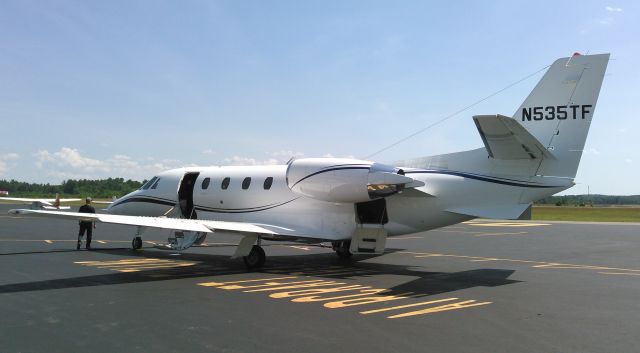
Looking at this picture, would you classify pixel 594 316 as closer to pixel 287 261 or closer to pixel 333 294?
pixel 333 294

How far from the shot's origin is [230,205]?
1764 cm

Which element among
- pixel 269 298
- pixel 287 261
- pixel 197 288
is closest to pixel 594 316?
pixel 269 298

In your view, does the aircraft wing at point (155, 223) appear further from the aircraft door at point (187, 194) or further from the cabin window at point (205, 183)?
the aircraft door at point (187, 194)

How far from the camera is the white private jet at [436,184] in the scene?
12.6m

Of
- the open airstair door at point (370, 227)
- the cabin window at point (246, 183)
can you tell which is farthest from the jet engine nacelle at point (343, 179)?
the cabin window at point (246, 183)

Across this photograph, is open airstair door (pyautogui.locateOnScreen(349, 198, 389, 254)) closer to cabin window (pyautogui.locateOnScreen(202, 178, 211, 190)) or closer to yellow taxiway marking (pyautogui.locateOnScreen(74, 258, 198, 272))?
yellow taxiway marking (pyautogui.locateOnScreen(74, 258, 198, 272))

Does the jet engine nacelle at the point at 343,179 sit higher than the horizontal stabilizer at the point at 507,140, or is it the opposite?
the horizontal stabilizer at the point at 507,140

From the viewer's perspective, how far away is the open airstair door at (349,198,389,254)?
14.3 metres

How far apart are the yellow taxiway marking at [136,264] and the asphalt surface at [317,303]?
51mm

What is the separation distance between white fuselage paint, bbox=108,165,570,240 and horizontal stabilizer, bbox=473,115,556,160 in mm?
A: 856

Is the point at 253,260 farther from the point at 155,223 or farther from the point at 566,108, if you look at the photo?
the point at 566,108

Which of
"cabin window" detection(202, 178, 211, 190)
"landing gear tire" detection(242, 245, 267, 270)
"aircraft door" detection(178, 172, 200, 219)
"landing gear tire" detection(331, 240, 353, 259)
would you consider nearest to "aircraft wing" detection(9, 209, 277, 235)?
"landing gear tire" detection(242, 245, 267, 270)

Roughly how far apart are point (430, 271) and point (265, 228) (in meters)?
4.81

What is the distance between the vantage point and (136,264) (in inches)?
593
